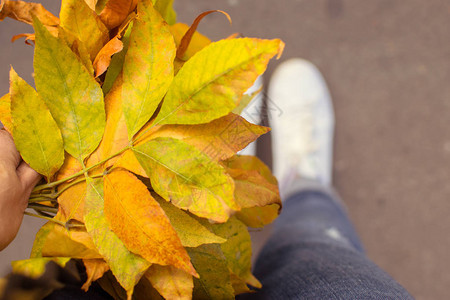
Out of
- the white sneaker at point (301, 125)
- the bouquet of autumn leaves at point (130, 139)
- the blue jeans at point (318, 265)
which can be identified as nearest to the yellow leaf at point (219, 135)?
the bouquet of autumn leaves at point (130, 139)

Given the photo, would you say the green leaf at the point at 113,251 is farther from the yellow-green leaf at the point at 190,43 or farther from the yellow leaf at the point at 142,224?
the yellow-green leaf at the point at 190,43

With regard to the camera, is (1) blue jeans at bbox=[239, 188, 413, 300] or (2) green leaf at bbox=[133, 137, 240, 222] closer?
(2) green leaf at bbox=[133, 137, 240, 222]

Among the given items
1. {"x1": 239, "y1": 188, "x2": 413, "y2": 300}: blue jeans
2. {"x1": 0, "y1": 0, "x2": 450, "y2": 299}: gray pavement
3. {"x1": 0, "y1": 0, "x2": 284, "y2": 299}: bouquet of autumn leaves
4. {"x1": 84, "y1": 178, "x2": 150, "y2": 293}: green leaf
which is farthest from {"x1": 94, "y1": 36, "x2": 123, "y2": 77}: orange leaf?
{"x1": 0, "y1": 0, "x2": 450, "y2": 299}: gray pavement

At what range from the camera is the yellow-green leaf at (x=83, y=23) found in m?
0.28

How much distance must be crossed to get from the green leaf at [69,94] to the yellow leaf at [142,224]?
2.0 inches

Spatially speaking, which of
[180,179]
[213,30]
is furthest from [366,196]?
[180,179]

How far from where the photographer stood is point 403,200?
3.54 ft

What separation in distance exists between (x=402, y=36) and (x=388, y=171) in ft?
1.37

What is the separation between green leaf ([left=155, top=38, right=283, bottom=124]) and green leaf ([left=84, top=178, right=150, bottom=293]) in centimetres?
9

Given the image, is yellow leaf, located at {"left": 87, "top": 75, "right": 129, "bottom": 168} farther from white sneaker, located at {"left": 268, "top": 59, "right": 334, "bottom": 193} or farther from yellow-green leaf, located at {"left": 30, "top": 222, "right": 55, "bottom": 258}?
white sneaker, located at {"left": 268, "top": 59, "right": 334, "bottom": 193}

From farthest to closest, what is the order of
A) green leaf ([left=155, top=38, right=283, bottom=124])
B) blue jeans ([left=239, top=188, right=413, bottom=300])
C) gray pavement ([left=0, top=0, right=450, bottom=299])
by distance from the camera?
1. gray pavement ([left=0, top=0, right=450, bottom=299])
2. blue jeans ([left=239, top=188, right=413, bottom=300])
3. green leaf ([left=155, top=38, right=283, bottom=124])

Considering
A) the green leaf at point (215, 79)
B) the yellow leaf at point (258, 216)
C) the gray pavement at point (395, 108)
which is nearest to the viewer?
the green leaf at point (215, 79)

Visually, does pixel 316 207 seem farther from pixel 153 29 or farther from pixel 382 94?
pixel 153 29

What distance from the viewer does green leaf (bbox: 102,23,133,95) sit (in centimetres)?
29
